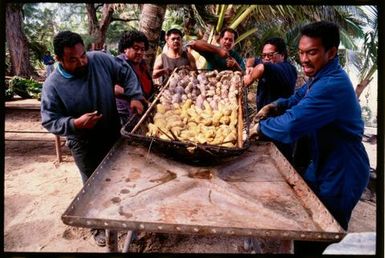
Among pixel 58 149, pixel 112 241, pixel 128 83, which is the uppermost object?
pixel 128 83

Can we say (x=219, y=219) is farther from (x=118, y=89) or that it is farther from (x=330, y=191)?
(x=118, y=89)

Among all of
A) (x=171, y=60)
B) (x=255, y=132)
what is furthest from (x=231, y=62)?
(x=255, y=132)

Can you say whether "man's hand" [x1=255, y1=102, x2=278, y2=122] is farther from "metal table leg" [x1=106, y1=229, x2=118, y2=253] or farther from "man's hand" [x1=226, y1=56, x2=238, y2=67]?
"man's hand" [x1=226, y1=56, x2=238, y2=67]

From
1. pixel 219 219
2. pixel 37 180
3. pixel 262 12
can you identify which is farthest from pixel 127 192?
pixel 262 12

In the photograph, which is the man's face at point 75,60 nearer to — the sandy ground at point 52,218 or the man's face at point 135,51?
the man's face at point 135,51

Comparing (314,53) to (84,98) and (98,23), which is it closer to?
(84,98)

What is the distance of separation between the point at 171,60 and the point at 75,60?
5.45 feet

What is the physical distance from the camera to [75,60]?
1.92m

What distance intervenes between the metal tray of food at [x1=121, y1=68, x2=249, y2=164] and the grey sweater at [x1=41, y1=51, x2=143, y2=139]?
0.28m

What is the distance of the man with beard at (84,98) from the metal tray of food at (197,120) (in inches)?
8.8

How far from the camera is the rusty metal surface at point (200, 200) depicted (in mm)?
1188

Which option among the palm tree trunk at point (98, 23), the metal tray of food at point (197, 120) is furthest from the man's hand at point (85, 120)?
the palm tree trunk at point (98, 23)

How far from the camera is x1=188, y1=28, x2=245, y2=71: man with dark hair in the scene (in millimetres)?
3287

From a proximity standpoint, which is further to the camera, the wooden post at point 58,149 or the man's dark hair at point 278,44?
the wooden post at point 58,149
